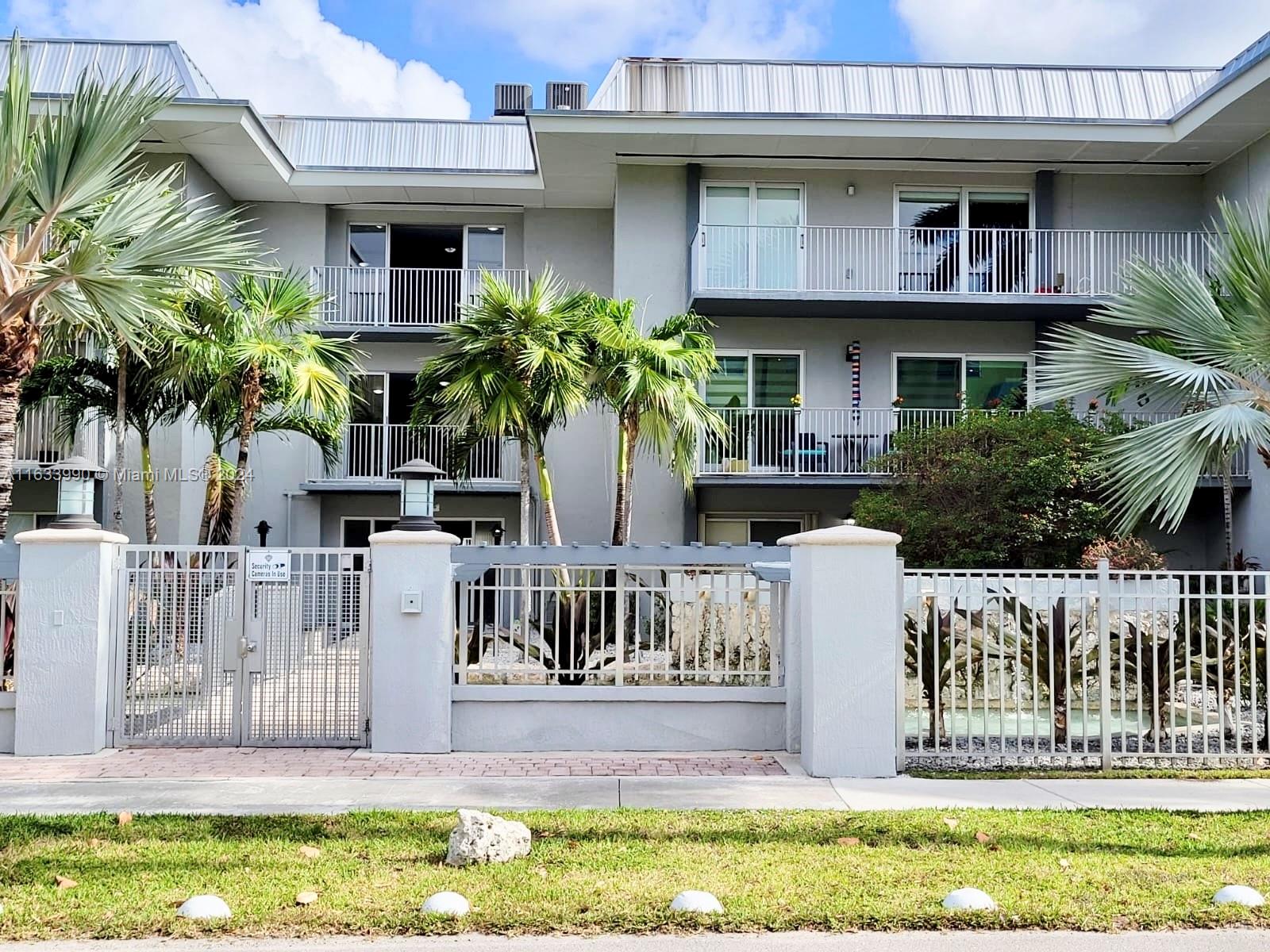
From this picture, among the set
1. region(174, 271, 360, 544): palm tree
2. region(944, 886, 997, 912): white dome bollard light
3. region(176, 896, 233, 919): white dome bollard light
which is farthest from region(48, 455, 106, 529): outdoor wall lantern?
region(944, 886, 997, 912): white dome bollard light

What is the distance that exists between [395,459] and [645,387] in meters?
7.65

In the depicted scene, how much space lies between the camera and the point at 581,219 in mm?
20906

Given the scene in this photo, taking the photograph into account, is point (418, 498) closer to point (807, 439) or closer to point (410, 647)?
point (410, 647)

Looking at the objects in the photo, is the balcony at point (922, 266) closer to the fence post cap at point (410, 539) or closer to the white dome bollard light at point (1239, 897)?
the fence post cap at point (410, 539)

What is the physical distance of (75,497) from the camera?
9555 millimetres

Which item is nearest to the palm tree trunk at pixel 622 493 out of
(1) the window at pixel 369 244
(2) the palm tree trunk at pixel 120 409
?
(2) the palm tree trunk at pixel 120 409

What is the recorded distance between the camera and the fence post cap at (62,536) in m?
9.13

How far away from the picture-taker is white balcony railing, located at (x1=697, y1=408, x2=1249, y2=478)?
18375mm

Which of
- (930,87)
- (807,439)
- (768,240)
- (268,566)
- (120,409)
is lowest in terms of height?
(268,566)

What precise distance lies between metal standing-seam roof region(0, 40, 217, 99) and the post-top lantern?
11.9 m

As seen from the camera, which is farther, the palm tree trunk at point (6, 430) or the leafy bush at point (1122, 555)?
the leafy bush at point (1122, 555)

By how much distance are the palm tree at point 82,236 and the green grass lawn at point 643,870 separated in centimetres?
316

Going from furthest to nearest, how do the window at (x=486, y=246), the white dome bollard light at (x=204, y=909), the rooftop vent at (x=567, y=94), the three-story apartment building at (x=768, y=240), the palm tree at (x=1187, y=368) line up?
1. the window at (x=486, y=246)
2. the rooftop vent at (x=567, y=94)
3. the three-story apartment building at (x=768, y=240)
4. the palm tree at (x=1187, y=368)
5. the white dome bollard light at (x=204, y=909)

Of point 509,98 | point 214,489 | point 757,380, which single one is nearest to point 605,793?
point 214,489
